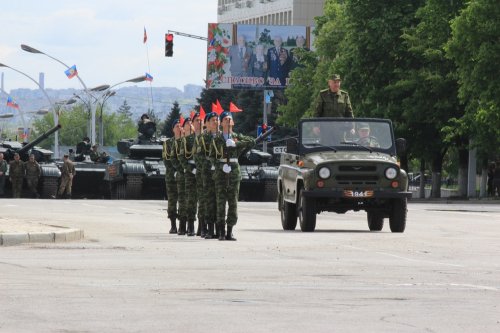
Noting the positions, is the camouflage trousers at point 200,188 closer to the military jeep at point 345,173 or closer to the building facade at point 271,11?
the military jeep at point 345,173

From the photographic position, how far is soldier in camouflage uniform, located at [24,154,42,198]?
54.6 m

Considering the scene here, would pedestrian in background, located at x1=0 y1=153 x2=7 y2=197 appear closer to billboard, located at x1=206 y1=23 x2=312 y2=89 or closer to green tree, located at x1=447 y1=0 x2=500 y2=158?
green tree, located at x1=447 y1=0 x2=500 y2=158

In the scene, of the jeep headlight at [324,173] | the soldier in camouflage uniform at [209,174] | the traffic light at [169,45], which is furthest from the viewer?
the traffic light at [169,45]

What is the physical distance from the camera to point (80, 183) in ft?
191

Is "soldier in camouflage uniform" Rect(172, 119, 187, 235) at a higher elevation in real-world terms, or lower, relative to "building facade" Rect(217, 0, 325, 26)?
lower

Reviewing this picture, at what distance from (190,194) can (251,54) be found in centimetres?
6684

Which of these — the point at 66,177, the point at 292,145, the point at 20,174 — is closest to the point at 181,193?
the point at 292,145

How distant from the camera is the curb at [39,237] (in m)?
22.0

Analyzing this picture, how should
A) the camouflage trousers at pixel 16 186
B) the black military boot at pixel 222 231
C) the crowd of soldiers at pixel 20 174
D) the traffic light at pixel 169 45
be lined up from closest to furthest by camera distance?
1. the black military boot at pixel 222 231
2. the crowd of soldiers at pixel 20 174
3. the camouflage trousers at pixel 16 186
4. the traffic light at pixel 169 45

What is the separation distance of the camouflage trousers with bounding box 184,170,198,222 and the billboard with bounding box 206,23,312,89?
65.0 meters

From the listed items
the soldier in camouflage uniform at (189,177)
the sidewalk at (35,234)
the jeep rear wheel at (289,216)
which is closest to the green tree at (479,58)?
the jeep rear wheel at (289,216)

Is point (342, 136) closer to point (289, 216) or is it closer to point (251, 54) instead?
point (289, 216)

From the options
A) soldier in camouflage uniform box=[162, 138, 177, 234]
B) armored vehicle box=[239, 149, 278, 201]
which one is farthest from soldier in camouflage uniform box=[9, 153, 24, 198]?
soldier in camouflage uniform box=[162, 138, 177, 234]

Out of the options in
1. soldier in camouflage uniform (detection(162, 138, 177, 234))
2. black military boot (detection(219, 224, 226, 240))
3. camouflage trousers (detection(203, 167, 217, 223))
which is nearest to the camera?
black military boot (detection(219, 224, 226, 240))
